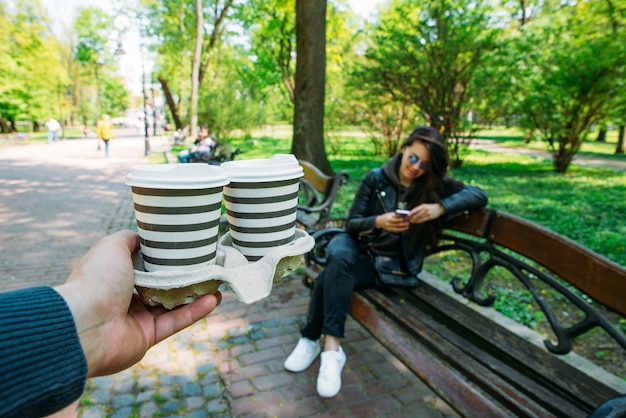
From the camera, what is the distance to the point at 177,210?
3.12 feet

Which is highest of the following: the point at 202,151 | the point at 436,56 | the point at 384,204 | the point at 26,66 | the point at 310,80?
the point at 26,66

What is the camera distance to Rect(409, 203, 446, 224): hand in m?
2.54

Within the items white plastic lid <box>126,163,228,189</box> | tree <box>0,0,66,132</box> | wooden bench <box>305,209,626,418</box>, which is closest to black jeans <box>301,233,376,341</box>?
wooden bench <box>305,209,626,418</box>

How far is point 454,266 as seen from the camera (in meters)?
4.44

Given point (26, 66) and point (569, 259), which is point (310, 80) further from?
point (26, 66)

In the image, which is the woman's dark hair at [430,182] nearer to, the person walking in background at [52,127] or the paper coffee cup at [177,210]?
the paper coffee cup at [177,210]

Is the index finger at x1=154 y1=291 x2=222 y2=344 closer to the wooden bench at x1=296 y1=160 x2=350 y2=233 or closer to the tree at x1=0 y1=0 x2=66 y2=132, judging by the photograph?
the wooden bench at x1=296 y1=160 x2=350 y2=233

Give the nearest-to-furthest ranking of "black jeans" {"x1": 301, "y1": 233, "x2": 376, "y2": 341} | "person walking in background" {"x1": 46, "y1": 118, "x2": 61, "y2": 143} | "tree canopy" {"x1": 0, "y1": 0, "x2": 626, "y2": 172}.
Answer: "black jeans" {"x1": 301, "y1": 233, "x2": 376, "y2": 341}
"tree canopy" {"x1": 0, "y1": 0, "x2": 626, "y2": 172}
"person walking in background" {"x1": 46, "y1": 118, "x2": 61, "y2": 143}

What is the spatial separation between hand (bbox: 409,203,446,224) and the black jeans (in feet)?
1.54

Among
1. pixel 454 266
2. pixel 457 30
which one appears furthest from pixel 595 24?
pixel 454 266

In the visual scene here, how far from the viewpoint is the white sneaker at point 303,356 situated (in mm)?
2676

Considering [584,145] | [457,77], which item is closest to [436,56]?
[457,77]

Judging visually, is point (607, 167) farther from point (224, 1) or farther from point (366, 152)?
point (224, 1)

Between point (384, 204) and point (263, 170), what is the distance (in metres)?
1.90
